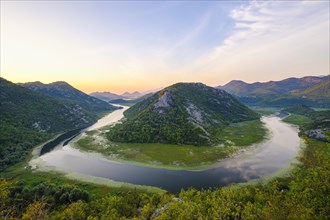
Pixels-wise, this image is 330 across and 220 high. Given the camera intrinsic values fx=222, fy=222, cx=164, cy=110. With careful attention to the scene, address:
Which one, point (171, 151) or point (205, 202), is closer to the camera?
point (205, 202)

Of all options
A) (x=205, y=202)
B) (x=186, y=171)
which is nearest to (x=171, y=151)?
(x=186, y=171)

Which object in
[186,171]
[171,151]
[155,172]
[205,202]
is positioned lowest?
[186,171]

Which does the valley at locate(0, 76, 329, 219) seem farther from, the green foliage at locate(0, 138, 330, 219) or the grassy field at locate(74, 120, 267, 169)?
the green foliage at locate(0, 138, 330, 219)

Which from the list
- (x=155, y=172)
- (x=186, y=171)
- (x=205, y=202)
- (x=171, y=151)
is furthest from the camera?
(x=171, y=151)

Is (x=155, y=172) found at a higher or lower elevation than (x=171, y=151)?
lower

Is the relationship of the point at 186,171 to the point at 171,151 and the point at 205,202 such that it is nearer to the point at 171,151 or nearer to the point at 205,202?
the point at 171,151

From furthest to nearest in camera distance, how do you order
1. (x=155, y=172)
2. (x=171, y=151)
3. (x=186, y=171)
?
(x=171, y=151) → (x=155, y=172) → (x=186, y=171)

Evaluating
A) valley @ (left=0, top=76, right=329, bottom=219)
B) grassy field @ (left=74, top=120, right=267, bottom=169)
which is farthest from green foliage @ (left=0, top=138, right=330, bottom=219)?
grassy field @ (left=74, top=120, right=267, bottom=169)
